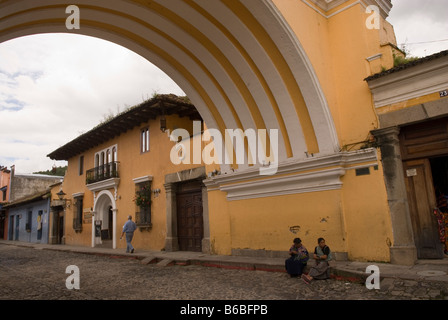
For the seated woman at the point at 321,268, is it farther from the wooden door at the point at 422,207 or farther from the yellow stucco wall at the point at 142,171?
the yellow stucco wall at the point at 142,171

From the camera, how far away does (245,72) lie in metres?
7.79

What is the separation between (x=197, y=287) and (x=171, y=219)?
5.97 meters

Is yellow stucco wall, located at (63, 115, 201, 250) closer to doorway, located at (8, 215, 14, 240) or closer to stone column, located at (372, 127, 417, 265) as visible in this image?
stone column, located at (372, 127, 417, 265)

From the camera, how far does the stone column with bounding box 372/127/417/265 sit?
6.30m

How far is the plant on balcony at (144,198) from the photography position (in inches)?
514

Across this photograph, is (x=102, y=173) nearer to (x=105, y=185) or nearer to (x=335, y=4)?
(x=105, y=185)

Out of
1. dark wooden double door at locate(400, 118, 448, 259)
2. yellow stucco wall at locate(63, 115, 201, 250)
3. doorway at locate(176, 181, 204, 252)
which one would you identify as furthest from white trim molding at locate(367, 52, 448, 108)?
doorway at locate(176, 181, 204, 252)

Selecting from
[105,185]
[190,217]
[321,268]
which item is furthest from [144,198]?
[321,268]

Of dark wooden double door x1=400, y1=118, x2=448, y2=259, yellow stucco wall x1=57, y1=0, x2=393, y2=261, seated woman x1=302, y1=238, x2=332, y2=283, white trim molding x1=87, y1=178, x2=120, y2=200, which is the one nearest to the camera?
seated woman x1=302, y1=238, x2=332, y2=283

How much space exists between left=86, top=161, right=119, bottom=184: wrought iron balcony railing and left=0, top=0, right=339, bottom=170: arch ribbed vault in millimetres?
7866

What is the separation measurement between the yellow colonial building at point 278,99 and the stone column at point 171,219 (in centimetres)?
212

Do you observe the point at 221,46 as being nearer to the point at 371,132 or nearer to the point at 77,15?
the point at 77,15
